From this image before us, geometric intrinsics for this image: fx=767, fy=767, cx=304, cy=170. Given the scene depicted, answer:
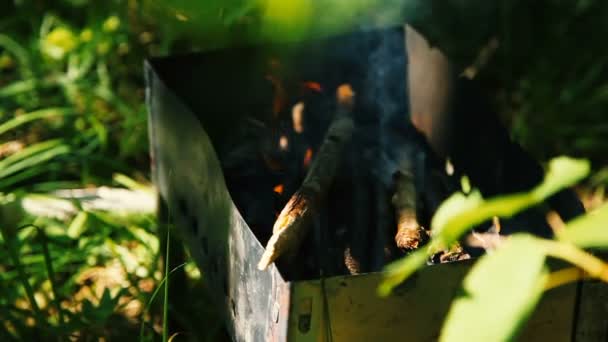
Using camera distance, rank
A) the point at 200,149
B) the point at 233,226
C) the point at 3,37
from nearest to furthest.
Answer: the point at 233,226, the point at 200,149, the point at 3,37

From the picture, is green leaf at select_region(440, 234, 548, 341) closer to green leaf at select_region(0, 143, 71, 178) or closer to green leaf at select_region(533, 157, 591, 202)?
green leaf at select_region(533, 157, 591, 202)

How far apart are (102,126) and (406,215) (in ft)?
5.89

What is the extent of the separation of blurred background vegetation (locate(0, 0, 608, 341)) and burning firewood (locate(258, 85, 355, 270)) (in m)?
0.38

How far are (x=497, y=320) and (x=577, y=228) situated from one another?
0.10 metres

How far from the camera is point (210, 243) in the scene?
1795 mm

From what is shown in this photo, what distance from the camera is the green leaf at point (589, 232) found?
564mm

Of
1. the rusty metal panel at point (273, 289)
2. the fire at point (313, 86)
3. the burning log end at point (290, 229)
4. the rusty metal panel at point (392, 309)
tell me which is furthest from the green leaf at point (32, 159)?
the rusty metal panel at point (392, 309)

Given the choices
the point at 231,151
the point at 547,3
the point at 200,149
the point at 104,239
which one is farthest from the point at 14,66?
the point at 547,3

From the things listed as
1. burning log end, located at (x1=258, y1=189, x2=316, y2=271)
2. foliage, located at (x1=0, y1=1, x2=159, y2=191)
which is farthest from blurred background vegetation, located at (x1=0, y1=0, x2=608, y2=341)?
burning log end, located at (x1=258, y1=189, x2=316, y2=271)

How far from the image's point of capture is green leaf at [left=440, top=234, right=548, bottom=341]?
556 millimetres

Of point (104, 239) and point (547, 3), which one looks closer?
point (104, 239)

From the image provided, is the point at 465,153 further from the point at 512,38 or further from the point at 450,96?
the point at 512,38

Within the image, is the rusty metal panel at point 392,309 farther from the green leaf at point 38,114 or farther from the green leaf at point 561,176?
the green leaf at point 38,114

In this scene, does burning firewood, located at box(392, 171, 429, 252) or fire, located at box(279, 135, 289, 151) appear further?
fire, located at box(279, 135, 289, 151)
